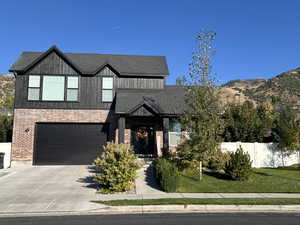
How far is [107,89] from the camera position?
1861cm

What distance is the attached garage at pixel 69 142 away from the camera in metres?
17.6

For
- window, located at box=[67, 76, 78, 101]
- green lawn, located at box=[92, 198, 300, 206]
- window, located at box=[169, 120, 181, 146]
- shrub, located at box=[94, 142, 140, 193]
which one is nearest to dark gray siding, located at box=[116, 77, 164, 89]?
window, located at box=[67, 76, 78, 101]

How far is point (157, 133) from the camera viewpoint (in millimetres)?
17859

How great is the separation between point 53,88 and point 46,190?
9.39 meters

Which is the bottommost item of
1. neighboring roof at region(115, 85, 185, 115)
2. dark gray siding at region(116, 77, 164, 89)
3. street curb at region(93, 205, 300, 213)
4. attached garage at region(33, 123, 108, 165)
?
street curb at region(93, 205, 300, 213)

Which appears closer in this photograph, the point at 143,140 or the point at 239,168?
the point at 239,168

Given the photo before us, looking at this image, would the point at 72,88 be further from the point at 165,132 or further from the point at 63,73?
the point at 165,132

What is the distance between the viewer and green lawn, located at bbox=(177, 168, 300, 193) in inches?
431

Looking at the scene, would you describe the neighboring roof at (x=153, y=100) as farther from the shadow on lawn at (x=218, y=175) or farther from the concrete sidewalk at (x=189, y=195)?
the concrete sidewalk at (x=189, y=195)

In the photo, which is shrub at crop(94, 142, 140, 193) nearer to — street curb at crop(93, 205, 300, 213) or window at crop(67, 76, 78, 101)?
street curb at crop(93, 205, 300, 213)

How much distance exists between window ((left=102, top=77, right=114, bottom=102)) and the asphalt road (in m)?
11.8

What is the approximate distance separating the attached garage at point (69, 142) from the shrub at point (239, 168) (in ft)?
31.1

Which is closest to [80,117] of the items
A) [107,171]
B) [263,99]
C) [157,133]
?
[157,133]

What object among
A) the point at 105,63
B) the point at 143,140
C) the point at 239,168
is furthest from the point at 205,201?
the point at 105,63
